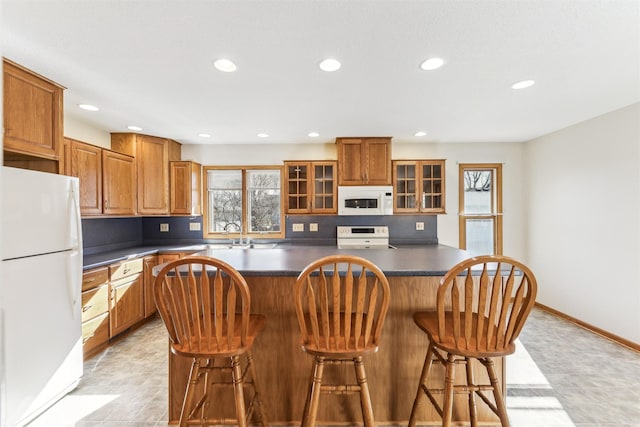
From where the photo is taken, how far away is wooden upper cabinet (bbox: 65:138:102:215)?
9.09 feet

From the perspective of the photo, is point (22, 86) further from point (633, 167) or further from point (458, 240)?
point (633, 167)

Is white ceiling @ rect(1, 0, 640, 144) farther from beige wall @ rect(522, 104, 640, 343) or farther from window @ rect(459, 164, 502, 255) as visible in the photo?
window @ rect(459, 164, 502, 255)

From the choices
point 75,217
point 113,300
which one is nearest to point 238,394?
point 75,217

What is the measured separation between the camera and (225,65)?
6.43 ft

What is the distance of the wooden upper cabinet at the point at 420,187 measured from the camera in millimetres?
3900

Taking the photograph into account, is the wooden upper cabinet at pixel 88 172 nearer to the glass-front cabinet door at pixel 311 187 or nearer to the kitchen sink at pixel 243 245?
the kitchen sink at pixel 243 245

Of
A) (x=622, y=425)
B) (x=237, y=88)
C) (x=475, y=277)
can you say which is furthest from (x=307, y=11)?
(x=622, y=425)

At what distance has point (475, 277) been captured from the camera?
1.81 m

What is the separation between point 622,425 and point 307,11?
3.19 metres

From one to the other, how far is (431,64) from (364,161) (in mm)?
1894

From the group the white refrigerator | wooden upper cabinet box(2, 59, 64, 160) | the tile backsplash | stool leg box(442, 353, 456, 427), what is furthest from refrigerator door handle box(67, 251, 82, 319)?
stool leg box(442, 353, 456, 427)

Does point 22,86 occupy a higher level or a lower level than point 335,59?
lower

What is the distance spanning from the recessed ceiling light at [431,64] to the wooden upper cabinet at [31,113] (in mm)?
2836

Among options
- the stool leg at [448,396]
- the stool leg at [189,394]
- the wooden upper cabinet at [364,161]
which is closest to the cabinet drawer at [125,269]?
the stool leg at [189,394]
